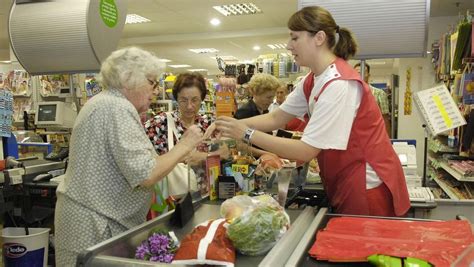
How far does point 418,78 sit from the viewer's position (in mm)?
9734

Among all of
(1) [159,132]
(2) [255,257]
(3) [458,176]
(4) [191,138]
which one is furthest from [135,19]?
(2) [255,257]

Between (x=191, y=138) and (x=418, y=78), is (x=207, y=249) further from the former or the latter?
(x=418, y=78)

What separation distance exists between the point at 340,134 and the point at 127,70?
99cm

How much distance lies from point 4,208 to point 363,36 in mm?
2645

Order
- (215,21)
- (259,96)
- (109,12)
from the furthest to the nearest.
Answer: (215,21)
(259,96)
(109,12)

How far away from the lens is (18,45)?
3.61 metres

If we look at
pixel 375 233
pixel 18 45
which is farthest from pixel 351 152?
pixel 18 45

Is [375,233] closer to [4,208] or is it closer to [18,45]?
[4,208]

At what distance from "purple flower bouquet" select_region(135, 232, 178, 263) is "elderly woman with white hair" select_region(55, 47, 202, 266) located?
0.36 m

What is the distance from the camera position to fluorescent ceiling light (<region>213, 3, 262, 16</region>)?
29.3 feet

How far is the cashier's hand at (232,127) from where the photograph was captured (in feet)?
6.43

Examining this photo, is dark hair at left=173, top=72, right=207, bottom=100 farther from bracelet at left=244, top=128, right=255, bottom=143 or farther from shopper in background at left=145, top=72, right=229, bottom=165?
bracelet at left=244, top=128, right=255, bottom=143

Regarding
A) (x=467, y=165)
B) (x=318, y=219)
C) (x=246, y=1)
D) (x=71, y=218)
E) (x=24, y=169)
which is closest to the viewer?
(x=318, y=219)

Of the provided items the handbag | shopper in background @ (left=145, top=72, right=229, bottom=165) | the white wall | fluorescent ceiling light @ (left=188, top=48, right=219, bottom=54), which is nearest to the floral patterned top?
shopper in background @ (left=145, top=72, right=229, bottom=165)
